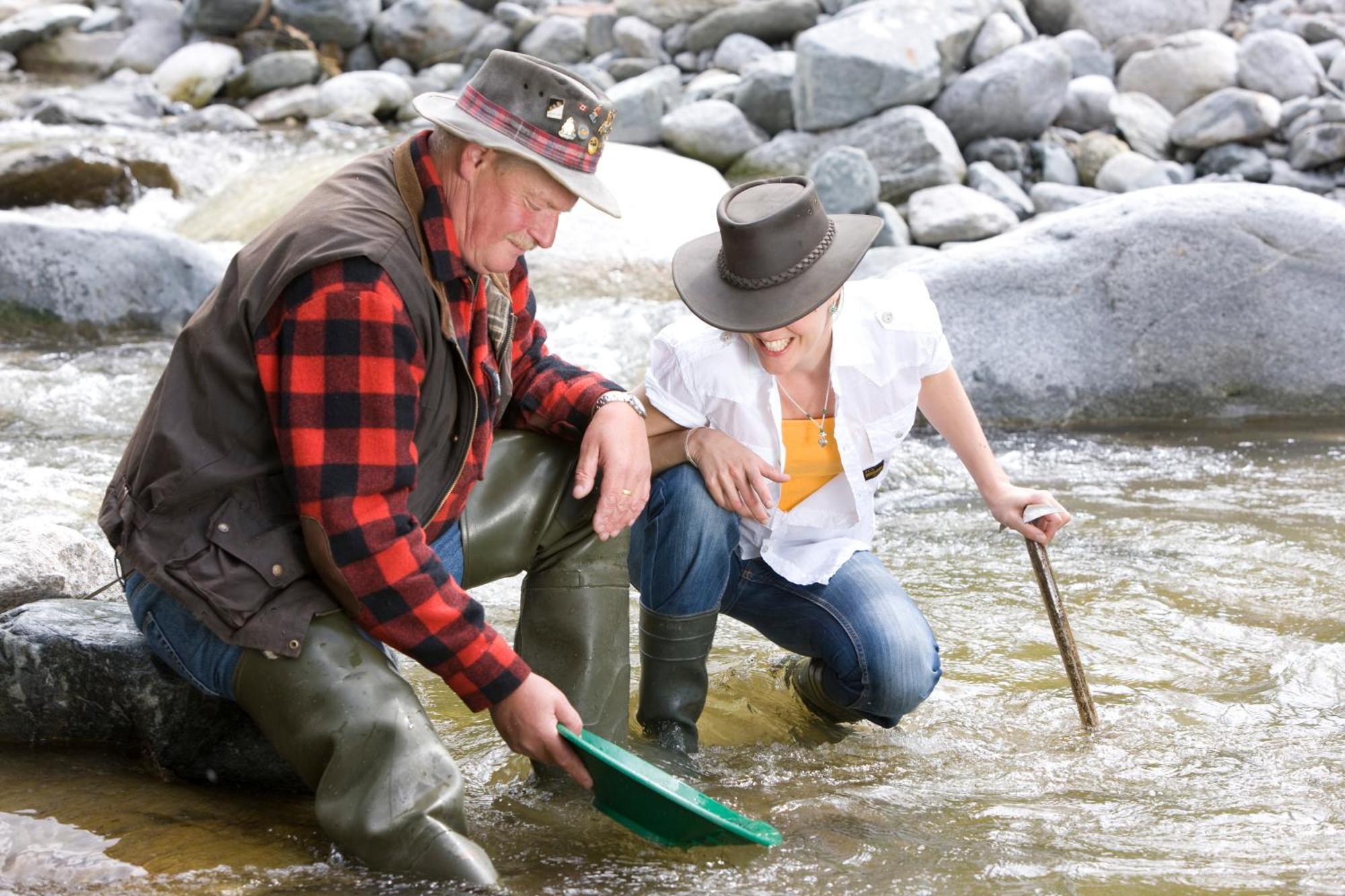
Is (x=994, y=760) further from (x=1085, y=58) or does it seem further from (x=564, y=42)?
(x=564, y=42)

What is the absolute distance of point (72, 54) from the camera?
50.3 feet

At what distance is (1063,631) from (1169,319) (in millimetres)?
3458

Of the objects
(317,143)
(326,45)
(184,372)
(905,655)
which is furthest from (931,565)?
(326,45)

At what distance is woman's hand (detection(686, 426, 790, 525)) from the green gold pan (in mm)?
609

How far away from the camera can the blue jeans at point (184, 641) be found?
8.24 feet

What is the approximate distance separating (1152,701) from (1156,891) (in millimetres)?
1004

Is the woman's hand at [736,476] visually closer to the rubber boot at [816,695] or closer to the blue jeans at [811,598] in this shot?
the blue jeans at [811,598]

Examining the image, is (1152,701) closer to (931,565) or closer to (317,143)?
(931,565)

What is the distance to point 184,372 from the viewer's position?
2.43 meters

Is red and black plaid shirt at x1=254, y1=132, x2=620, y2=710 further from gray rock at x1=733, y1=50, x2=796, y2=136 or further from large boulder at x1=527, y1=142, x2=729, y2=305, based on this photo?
gray rock at x1=733, y1=50, x2=796, y2=136

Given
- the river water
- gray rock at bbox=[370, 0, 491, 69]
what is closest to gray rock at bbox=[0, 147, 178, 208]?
gray rock at bbox=[370, 0, 491, 69]

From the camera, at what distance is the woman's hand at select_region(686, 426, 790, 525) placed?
2904mm

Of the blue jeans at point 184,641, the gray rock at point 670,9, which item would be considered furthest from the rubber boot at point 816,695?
the gray rock at point 670,9

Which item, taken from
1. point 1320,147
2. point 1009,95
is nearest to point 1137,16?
point 1009,95
